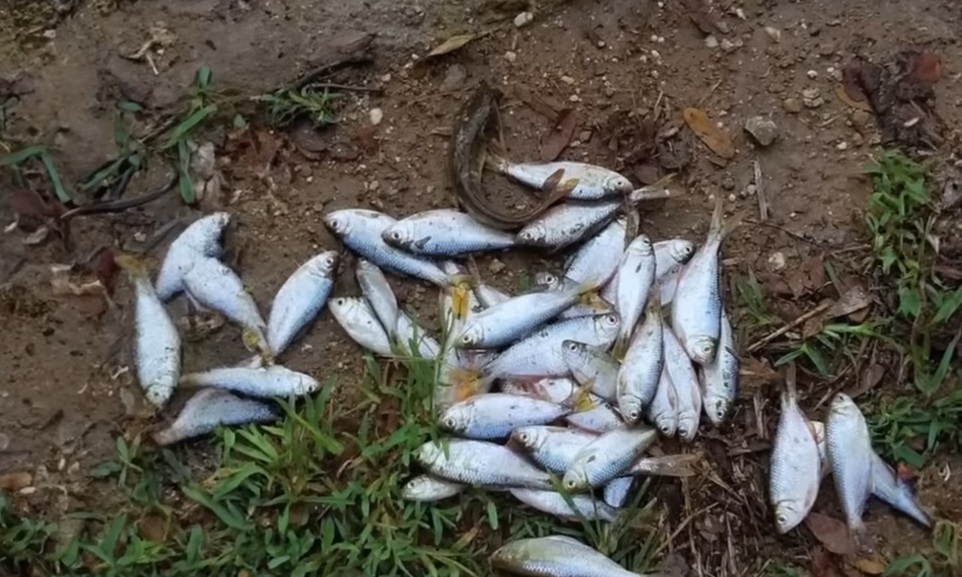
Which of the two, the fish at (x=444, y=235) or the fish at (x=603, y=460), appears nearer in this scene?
the fish at (x=603, y=460)

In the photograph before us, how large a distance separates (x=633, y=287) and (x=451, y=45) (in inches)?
39.5

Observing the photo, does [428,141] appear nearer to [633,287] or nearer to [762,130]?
[633,287]

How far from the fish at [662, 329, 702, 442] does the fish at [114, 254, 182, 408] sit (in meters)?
1.52

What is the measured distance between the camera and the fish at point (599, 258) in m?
3.62

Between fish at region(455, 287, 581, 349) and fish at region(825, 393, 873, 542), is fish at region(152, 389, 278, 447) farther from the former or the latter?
fish at region(825, 393, 873, 542)

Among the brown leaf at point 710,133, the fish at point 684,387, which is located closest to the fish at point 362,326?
the fish at point 684,387

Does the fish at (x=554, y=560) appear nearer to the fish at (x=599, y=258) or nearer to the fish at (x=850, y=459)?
the fish at (x=850, y=459)

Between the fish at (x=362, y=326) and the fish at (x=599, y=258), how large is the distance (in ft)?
2.02

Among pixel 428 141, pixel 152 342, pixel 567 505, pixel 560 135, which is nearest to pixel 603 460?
pixel 567 505

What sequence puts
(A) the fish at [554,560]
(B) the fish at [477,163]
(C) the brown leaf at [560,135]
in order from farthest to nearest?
(C) the brown leaf at [560,135], (B) the fish at [477,163], (A) the fish at [554,560]

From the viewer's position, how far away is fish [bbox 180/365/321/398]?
3490mm

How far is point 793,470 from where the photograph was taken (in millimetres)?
3494

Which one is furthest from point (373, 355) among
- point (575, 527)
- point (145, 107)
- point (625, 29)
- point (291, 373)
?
point (625, 29)

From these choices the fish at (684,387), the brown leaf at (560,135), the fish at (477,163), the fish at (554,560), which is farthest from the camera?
the brown leaf at (560,135)
